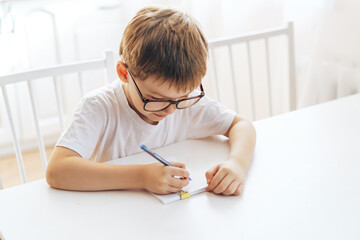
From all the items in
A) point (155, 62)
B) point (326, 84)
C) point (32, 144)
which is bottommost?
point (32, 144)

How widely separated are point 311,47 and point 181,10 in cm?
117

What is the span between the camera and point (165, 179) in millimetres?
836

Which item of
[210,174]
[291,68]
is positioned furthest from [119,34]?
[210,174]

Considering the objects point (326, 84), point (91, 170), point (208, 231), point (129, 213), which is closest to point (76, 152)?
point (91, 170)

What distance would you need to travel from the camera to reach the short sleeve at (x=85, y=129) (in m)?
0.94

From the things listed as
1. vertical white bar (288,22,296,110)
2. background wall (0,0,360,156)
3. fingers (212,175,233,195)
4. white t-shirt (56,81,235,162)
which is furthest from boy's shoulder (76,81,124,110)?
background wall (0,0,360,156)

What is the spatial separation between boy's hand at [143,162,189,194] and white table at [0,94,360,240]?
2 centimetres

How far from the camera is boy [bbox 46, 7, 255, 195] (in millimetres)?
855

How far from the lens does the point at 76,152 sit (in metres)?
0.94

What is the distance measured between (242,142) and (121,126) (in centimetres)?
29

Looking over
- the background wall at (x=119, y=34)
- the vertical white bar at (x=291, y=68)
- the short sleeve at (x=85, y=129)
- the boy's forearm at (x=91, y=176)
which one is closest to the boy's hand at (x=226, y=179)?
the boy's forearm at (x=91, y=176)

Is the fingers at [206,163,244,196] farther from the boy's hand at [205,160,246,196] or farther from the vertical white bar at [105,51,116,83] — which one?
the vertical white bar at [105,51,116,83]

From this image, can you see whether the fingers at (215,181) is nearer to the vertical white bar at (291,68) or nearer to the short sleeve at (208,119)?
the short sleeve at (208,119)

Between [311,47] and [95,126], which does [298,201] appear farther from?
[311,47]
